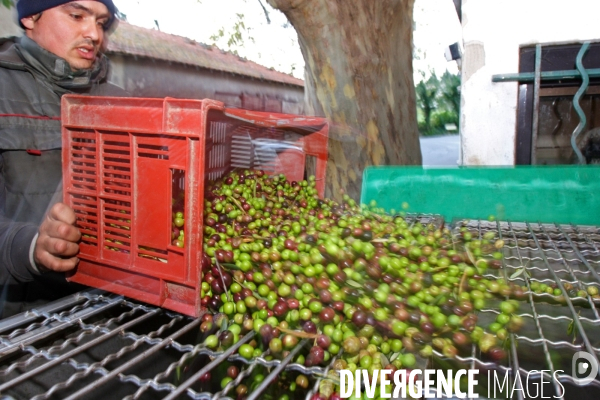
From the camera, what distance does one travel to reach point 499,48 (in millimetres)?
3270

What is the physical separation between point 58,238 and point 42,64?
95 centimetres

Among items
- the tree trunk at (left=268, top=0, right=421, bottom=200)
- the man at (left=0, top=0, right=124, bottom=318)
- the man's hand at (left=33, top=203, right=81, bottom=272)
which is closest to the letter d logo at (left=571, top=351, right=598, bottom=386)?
the man's hand at (left=33, top=203, right=81, bottom=272)

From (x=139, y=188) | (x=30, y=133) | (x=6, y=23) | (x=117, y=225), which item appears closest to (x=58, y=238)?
(x=117, y=225)

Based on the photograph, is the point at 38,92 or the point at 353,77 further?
the point at 353,77

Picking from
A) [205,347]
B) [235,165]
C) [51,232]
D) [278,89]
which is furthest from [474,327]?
[278,89]

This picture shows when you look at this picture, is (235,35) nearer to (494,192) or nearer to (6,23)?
(494,192)

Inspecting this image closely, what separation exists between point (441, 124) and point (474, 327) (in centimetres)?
123

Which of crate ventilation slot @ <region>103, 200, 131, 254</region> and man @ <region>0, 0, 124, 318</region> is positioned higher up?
man @ <region>0, 0, 124, 318</region>

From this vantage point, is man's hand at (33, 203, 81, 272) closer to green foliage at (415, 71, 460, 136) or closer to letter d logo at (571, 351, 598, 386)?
letter d logo at (571, 351, 598, 386)

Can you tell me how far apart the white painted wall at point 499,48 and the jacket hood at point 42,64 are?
9.06 feet

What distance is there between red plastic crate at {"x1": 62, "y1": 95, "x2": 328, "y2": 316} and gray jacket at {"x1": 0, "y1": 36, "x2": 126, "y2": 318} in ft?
1.67

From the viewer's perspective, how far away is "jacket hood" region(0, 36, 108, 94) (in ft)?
5.84

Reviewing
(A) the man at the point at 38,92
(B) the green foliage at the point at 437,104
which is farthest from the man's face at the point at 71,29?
(B) the green foliage at the point at 437,104

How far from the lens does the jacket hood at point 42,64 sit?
5.84 ft
